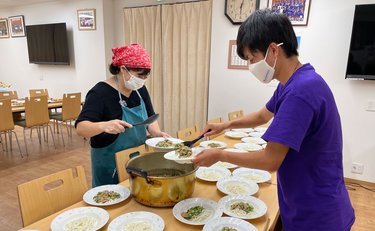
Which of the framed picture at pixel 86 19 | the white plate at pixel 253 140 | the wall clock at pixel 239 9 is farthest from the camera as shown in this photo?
the framed picture at pixel 86 19

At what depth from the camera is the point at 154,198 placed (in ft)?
3.51

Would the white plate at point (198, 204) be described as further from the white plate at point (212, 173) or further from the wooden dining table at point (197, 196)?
the white plate at point (212, 173)

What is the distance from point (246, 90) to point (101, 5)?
295 cm

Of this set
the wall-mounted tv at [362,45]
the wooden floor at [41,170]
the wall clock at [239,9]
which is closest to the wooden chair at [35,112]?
the wooden floor at [41,170]

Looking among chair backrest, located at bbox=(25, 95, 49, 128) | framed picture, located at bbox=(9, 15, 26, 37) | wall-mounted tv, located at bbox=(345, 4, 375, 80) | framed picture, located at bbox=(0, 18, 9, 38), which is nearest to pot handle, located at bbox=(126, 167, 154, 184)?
wall-mounted tv, located at bbox=(345, 4, 375, 80)

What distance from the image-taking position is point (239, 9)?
3375mm

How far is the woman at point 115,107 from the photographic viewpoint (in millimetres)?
1478

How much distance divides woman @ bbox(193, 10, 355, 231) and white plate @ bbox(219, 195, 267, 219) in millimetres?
131

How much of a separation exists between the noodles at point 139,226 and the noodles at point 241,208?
1.16ft

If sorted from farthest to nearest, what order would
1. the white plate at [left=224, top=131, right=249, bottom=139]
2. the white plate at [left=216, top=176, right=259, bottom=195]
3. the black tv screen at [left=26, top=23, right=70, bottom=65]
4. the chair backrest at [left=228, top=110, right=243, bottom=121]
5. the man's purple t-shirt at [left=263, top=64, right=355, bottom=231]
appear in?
the black tv screen at [left=26, top=23, right=70, bottom=65] → the chair backrest at [left=228, top=110, right=243, bottom=121] → the white plate at [left=224, top=131, right=249, bottom=139] → the white plate at [left=216, top=176, right=259, bottom=195] → the man's purple t-shirt at [left=263, top=64, right=355, bottom=231]

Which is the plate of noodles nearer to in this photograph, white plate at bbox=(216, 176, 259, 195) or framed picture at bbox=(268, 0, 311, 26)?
white plate at bbox=(216, 176, 259, 195)

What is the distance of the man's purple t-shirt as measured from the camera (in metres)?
0.80

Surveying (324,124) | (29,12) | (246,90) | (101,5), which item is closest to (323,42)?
(246,90)

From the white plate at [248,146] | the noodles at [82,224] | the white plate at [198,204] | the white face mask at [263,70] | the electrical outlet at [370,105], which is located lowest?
the white plate at [248,146]
